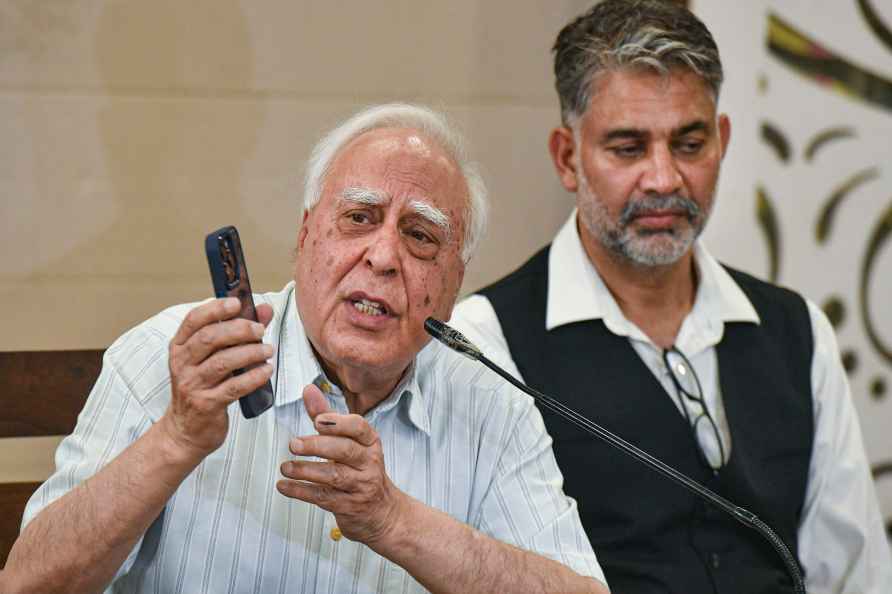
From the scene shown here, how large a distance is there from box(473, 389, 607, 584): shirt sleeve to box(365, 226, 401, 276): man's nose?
1.17ft

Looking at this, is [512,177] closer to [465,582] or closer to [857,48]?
[857,48]

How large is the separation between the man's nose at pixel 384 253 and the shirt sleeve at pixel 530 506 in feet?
1.17

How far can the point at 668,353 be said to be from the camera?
2252 mm

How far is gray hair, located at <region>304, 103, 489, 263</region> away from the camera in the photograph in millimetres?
1768

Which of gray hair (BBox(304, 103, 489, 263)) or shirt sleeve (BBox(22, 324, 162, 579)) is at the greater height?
gray hair (BBox(304, 103, 489, 263))

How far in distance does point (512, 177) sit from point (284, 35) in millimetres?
680

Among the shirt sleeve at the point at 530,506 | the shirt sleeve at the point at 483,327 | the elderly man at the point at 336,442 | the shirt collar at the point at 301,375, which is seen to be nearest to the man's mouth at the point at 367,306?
the elderly man at the point at 336,442

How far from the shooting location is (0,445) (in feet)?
8.02

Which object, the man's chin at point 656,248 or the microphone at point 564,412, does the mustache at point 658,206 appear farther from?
the microphone at point 564,412

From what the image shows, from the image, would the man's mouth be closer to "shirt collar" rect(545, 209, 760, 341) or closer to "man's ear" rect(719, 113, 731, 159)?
"shirt collar" rect(545, 209, 760, 341)

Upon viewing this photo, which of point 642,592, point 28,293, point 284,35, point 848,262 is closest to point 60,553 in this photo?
point 642,592

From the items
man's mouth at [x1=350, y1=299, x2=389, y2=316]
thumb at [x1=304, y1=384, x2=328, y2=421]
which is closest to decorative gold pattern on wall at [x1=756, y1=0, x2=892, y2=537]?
man's mouth at [x1=350, y1=299, x2=389, y2=316]

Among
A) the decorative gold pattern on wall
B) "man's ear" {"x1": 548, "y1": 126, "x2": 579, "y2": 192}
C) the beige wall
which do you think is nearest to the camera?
"man's ear" {"x1": 548, "y1": 126, "x2": 579, "y2": 192}

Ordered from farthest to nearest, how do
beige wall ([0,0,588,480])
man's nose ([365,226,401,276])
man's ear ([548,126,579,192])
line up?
beige wall ([0,0,588,480])
man's ear ([548,126,579,192])
man's nose ([365,226,401,276])
